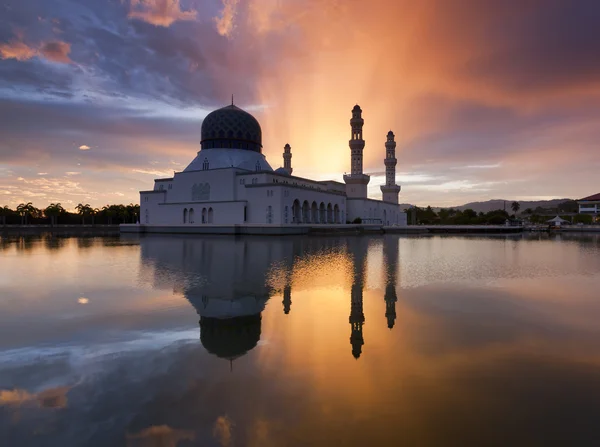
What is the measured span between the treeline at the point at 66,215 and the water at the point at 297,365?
66.6m

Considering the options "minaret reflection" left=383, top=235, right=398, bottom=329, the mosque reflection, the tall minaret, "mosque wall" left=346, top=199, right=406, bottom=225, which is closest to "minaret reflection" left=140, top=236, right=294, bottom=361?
the mosque reflection

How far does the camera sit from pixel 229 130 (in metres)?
46.0

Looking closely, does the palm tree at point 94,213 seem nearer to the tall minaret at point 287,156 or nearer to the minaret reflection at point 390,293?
the tall minaret at point 287,156

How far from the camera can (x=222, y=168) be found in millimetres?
42031

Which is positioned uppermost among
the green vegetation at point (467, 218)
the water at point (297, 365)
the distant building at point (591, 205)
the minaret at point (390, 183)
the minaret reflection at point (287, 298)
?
the minaret at point (390, 183)

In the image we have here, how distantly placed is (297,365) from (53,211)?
77187 mm

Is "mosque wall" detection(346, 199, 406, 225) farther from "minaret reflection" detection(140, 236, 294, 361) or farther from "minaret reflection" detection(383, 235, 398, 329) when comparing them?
"minaret reflection" detection(383, 235, 398, 329)

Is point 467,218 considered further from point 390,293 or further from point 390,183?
point 390,293

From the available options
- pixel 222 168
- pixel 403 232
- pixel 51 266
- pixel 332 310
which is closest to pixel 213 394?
pixel 332 310

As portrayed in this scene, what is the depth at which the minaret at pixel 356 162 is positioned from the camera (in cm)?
5509

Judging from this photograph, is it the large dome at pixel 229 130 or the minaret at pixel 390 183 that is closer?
the large dome at pixel 229 130

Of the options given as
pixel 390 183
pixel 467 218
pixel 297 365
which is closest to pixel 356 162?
pixel 390 183

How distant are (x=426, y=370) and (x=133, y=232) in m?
46.9

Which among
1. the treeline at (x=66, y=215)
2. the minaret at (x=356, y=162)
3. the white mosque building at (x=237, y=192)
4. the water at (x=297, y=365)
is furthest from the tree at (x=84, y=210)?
the water at (x=297, y=365)
